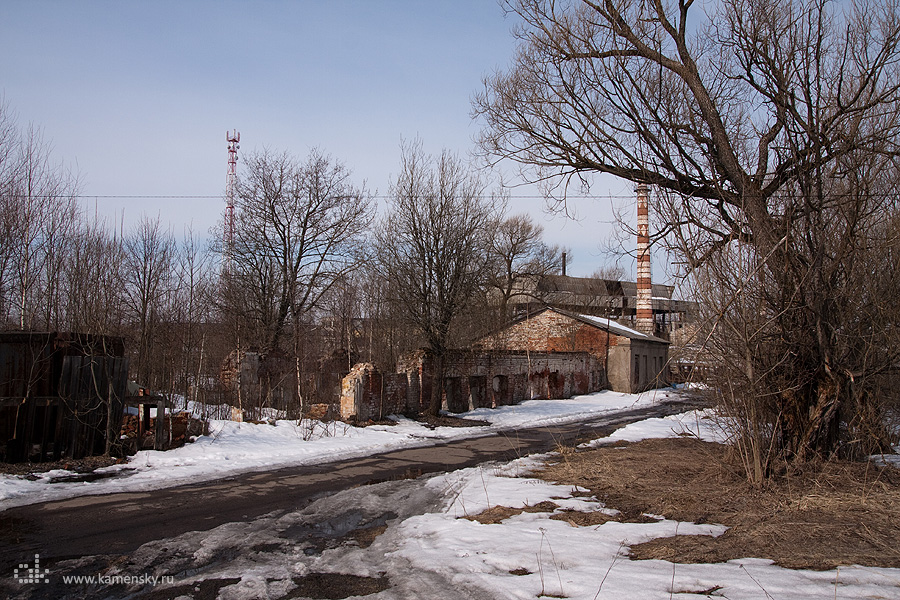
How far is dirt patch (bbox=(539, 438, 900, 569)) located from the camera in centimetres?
495

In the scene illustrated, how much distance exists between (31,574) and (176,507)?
225 cm

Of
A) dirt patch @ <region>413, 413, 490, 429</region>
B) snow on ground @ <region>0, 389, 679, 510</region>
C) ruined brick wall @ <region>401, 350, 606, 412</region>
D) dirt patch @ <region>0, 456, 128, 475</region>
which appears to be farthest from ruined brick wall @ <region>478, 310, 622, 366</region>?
dirt patch @ <region>0, 456, 128, 475</region>

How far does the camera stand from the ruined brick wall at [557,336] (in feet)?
111

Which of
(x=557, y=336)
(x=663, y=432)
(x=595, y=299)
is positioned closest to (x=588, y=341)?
(x=557, y=336)

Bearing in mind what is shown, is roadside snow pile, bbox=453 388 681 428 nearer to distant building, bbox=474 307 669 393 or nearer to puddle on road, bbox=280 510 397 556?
distant building, bbox=474 307 669 393

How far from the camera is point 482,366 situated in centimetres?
2189

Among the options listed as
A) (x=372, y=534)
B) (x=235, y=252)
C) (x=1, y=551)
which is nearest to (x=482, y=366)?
(x=235, y=252)

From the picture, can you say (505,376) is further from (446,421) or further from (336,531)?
(336,531)

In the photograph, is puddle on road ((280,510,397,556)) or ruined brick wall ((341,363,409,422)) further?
ruined brick wall ((341,363,409,422))

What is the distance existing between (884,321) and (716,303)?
268 cm

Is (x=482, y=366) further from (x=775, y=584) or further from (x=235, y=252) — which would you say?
(x=775, y=584)

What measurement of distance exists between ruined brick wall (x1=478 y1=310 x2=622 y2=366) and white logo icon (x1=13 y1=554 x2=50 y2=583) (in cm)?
2870

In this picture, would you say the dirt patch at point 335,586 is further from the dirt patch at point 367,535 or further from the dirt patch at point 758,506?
the dirt patch at point 758,506

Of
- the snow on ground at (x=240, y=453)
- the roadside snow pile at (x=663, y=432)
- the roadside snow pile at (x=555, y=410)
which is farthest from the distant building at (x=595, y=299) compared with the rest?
the snow on ground at (x=240, y=453)
